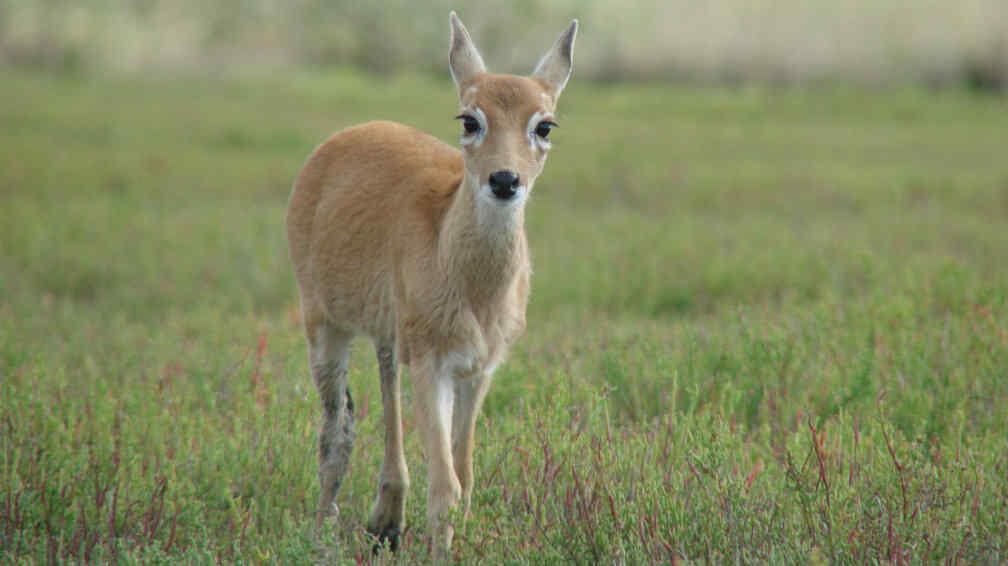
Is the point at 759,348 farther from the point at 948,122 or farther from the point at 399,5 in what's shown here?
the point at 399,5

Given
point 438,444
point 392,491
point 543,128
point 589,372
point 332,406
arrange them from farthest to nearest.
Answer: point 589,372 < point 332,406 < point 392,491 < point 543,128 < point 438,444

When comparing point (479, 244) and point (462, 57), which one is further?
point (462, 57)

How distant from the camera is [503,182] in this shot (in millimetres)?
5172

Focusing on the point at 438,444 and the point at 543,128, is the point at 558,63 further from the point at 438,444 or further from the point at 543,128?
the point at 438,444

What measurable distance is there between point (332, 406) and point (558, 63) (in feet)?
6.68

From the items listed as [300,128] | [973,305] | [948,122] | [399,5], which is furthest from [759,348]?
[399,5]

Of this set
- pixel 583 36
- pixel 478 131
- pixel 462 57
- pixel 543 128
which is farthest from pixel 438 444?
pixel 583 36

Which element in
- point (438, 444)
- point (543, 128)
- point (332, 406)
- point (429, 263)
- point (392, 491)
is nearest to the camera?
point (438, 444)

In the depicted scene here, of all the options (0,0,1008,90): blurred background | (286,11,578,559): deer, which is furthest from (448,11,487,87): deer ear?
(0,0,1008,90): blurred background

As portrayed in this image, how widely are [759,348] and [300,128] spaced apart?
16.2m

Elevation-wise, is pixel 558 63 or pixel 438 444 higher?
pixel 558 63

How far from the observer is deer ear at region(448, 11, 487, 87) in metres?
5.85

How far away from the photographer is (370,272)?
20.1 feet

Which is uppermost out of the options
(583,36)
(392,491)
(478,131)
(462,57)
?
(462,57)
